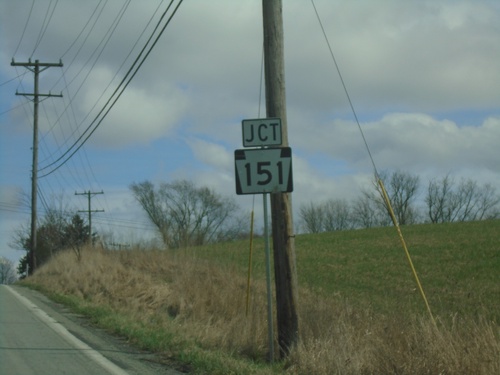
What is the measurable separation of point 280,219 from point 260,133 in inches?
56.1

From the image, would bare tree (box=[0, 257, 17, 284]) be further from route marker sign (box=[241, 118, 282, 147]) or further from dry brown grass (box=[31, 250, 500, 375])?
route marker sign (box=[241, 118, 282, 147])

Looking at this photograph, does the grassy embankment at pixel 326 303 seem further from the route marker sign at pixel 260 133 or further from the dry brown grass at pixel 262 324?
the route marker sign at pixel 260 133

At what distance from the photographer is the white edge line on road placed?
968 cm

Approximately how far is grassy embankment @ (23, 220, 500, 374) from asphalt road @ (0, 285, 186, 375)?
0.51 metres

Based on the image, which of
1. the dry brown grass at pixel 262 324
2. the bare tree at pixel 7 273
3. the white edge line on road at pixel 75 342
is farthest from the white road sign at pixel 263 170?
the bare tree at pixel 7 273

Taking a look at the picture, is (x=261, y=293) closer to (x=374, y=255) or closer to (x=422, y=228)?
A: (x=374, y=255)

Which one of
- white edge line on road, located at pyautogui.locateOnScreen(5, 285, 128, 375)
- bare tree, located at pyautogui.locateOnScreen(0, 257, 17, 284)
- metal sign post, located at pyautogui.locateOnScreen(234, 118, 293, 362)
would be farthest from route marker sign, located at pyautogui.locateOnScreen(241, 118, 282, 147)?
bare tree, located at pyautogui.locateOnScreen(0, 257, 17, 284)

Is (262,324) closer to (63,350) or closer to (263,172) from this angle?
(63,350)

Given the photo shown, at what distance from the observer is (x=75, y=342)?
39.6ft

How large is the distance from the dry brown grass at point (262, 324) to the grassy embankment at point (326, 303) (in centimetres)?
2

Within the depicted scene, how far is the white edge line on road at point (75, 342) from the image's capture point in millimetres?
9675

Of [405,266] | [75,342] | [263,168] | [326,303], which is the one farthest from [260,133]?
[405,266]

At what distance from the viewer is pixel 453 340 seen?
27.8ft

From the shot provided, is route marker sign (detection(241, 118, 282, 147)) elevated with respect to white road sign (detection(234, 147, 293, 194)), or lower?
elevated
